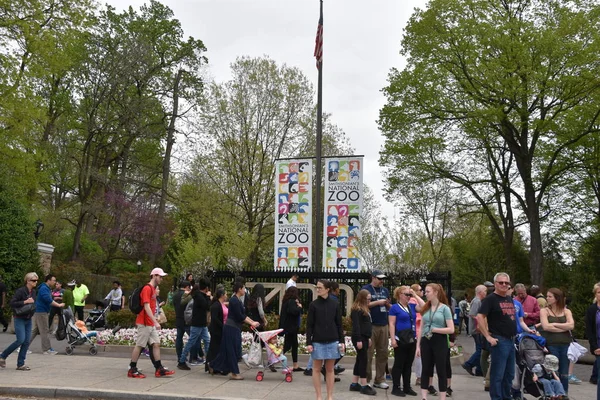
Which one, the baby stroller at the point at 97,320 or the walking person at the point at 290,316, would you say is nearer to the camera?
the walking person at the point at 290,316

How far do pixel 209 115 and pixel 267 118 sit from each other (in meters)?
3.16

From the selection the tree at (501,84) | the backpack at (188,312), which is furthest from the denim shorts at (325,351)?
the tree at (501,84)

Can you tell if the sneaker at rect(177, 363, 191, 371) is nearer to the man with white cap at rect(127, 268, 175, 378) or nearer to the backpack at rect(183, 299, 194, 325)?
the backpack at rect(183, 299, 194, 325)

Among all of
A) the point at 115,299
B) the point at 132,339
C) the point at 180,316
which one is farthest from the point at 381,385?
the point at 115,299

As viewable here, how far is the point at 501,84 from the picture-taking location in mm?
26266

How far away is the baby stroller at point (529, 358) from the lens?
8.20 m

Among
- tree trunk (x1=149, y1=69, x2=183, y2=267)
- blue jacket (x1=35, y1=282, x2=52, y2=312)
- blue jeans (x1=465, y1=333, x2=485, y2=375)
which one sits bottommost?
blue jeans (x1=465, y1=333, x2=485, y2=375)

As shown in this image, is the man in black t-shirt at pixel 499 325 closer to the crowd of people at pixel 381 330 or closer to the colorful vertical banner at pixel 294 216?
the crowd of people at pixel 381 330

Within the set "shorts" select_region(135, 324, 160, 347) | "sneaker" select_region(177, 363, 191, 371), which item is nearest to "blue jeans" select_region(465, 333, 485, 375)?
"sneaker" select_region(177, 363, 191, 371)

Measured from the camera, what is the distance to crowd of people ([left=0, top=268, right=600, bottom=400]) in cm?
800

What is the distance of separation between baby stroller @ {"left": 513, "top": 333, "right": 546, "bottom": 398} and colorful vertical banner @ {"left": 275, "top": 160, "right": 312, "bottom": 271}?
1318cm

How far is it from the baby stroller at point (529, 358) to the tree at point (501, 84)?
744 inches

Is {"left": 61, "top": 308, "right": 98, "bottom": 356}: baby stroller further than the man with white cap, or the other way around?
{"left": 61, "top": 308, "right": 98, "bottom": 356}: baby stroller

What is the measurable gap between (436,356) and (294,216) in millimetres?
14143
